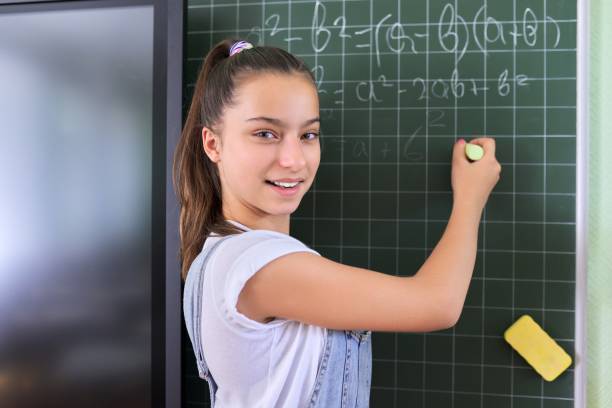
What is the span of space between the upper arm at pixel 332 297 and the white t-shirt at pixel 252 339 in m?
0.02

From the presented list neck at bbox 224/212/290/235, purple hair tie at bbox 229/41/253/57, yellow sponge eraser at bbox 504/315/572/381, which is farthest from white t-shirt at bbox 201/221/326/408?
yellow sponge eraser at bbox 504/315/572/381

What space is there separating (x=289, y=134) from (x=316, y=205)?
0.45 m

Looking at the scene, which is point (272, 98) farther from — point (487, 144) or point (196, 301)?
point (487, 144)

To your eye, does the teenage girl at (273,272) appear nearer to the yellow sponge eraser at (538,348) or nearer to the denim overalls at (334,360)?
the denim overalls at (334,360)

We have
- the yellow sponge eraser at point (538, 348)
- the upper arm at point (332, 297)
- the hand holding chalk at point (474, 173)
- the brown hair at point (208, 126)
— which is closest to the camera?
the upper arm at point (332, 297)

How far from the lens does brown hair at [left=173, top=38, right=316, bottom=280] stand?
99 cm

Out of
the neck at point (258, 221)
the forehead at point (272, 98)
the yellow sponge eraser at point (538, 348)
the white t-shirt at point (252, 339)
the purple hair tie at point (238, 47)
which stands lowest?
the yellow sponge eraser at point (538, 348)

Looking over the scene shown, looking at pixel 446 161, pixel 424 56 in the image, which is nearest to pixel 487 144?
pixel 446 161

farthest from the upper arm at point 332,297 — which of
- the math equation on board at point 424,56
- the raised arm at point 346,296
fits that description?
the math equation on board at point 424,56

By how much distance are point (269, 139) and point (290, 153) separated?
0.04m

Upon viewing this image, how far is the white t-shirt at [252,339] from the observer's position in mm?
881

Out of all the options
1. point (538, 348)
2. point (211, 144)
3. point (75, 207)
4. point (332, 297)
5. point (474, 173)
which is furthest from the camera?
point (75, 207)

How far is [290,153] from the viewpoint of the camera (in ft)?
3.17

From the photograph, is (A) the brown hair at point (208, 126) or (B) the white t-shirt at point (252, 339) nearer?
(B) the white t-shirt at point (252, 339)
